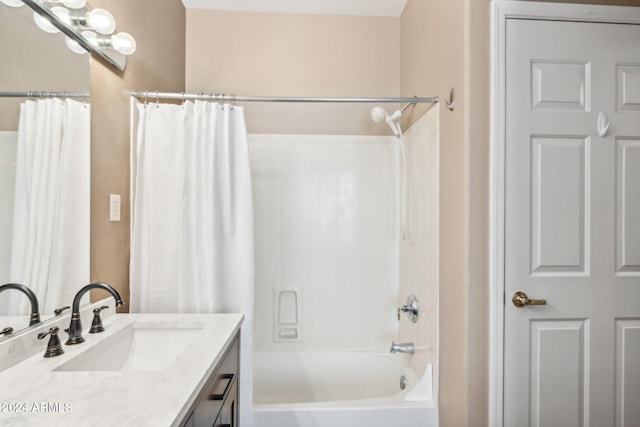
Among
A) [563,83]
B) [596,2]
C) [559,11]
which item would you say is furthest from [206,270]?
[596,2]

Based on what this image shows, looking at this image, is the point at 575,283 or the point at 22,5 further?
the point at 575,283

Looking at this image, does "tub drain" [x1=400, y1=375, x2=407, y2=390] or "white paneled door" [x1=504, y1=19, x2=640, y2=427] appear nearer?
"white paneled door" [x1=504, y1=19, x2=640, y2=427]

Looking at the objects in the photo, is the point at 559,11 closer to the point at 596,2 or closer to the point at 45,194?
the point at 596,2

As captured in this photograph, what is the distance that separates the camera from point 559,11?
123 cm

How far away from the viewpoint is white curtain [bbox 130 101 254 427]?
148 cm

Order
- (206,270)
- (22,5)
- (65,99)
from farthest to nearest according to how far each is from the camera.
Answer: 1. (206,270)
2. (65,99)
3. (22,5)

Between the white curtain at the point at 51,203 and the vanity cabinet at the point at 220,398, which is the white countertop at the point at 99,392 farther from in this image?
the white curtain at the point at 51,203

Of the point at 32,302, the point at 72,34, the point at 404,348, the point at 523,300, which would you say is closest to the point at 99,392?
the point at 32,302

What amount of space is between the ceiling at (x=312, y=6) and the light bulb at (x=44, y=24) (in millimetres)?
1355

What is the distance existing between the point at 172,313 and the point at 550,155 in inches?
70.7

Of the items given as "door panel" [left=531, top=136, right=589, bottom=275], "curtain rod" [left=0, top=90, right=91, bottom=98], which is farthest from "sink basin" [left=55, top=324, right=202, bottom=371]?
"door panel" [left=531, top=136, right=589, bottom=275]

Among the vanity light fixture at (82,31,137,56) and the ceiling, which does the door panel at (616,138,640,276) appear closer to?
the ceiling

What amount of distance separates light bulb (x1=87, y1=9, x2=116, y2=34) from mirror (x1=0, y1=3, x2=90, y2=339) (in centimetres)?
12

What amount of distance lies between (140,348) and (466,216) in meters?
1.42
